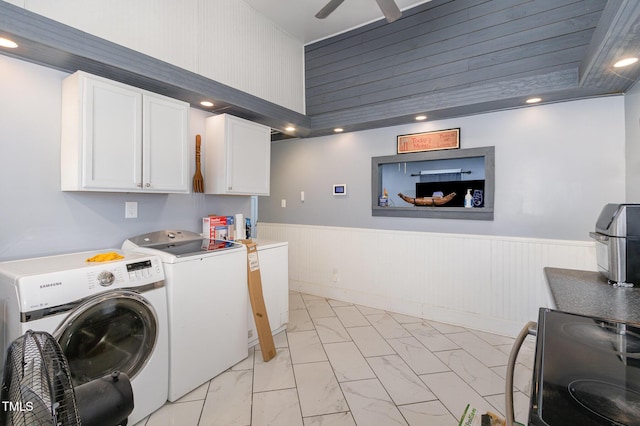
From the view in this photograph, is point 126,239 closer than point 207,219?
Yes

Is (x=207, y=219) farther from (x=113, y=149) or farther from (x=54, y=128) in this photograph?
(x=54, y=128)

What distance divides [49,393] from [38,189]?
6.39 ft

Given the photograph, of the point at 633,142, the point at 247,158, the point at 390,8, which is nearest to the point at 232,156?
the point at 247,158

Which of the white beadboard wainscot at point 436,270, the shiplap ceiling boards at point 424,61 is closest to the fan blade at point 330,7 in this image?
the shiplap ceiling boards at point 424,61

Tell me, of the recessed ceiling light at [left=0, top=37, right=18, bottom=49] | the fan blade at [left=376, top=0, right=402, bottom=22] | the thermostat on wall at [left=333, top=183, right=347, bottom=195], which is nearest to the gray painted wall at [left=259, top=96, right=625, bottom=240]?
the thermostat on wall at [left=333, top=183, right=347, bottom=195]

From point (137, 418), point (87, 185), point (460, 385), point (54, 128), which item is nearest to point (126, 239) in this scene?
point (87, 185)

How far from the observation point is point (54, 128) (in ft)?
6.60

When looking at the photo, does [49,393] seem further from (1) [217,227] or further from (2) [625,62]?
(2) [625,62]

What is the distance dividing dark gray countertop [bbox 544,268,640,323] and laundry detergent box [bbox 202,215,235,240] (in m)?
2.54

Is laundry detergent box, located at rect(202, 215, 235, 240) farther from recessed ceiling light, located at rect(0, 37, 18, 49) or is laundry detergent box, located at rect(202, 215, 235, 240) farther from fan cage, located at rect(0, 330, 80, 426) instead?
fan cage, located at rect(0, 330, 80, 426)

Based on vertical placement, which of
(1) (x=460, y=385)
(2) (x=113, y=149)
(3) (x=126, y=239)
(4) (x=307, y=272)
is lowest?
(1) (x=460, y=385)

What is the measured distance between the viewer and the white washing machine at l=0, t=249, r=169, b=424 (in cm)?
143

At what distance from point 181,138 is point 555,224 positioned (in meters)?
3.39

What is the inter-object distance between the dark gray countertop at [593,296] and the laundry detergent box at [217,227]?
2.54 meters
